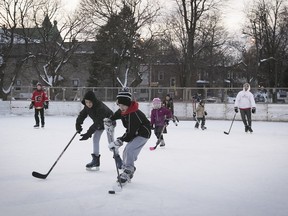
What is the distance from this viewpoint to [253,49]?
1892 inches

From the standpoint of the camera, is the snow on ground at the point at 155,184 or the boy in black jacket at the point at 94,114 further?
the boy in black jacket at the point at 94,114

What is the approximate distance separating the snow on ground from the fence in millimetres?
12047

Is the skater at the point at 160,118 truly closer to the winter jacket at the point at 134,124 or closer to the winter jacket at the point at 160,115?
the winter jacket at the point at 160,115

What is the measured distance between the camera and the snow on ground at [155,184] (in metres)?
3.97

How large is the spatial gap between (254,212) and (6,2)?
32.7m

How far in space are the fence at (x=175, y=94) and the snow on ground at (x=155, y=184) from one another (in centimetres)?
1205

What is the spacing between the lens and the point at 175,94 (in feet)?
71.3

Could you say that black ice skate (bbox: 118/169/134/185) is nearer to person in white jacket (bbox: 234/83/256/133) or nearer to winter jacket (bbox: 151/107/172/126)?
winter jacket (bbox: 151/107/172/126)

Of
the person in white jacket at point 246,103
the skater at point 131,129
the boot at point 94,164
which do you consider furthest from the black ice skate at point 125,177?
the person in white jacket at point 246,103

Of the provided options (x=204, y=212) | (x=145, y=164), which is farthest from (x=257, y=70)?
(x=204, y=212)

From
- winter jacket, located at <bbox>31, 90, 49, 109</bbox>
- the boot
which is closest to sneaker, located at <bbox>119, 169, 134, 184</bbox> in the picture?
the boot

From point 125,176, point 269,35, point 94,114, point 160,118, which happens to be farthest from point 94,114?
A: point 269,35

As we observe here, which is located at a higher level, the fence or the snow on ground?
the fence

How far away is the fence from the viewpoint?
20.4m
